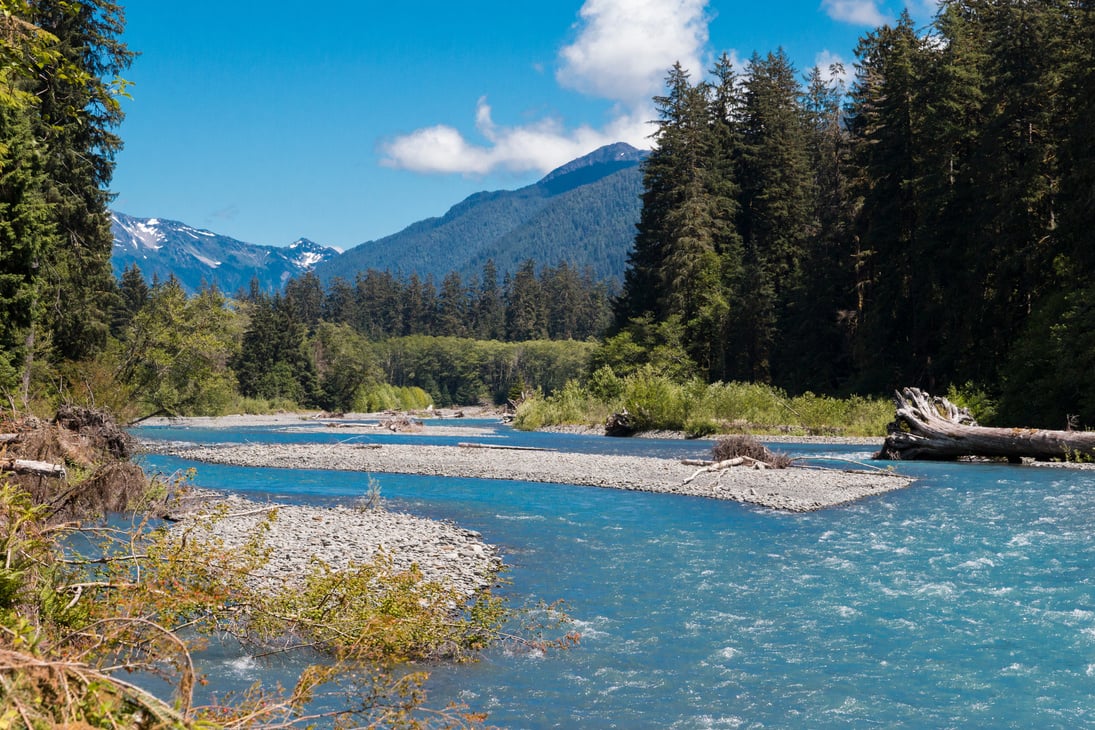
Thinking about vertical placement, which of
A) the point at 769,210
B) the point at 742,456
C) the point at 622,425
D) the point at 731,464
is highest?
the point at 769,210

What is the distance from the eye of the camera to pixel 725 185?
189ft

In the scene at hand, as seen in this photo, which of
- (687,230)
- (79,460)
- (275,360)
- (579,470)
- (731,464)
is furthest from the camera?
(275,360)

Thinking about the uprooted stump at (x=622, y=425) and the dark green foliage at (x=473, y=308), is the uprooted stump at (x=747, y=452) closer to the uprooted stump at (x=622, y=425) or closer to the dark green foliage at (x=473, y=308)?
the uprooted stump at (x=622, y=425)

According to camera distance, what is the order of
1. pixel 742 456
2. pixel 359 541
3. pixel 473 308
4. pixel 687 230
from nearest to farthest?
pixel 359 541, pixel 742 456, pixel 687 230, pixel 473 308

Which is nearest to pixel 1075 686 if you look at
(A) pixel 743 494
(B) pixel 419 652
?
(B) pixel 419 652

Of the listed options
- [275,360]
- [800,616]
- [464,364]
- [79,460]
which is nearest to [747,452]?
[800,616]

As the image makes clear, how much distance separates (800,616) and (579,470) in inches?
544

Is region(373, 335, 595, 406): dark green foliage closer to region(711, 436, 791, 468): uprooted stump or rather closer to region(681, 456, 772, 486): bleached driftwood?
region(711, 436, 791, 468): uprooted stump

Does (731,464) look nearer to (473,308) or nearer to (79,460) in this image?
(79,460)

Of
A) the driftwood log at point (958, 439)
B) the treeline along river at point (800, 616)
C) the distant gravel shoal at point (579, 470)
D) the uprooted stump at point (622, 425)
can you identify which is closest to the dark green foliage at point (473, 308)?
the uprooted stump at point (622, 425)

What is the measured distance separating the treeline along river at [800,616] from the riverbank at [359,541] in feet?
2.05

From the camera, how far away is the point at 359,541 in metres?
11.8

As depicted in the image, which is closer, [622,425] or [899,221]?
[622,425]

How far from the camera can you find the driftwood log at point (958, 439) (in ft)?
66.2
